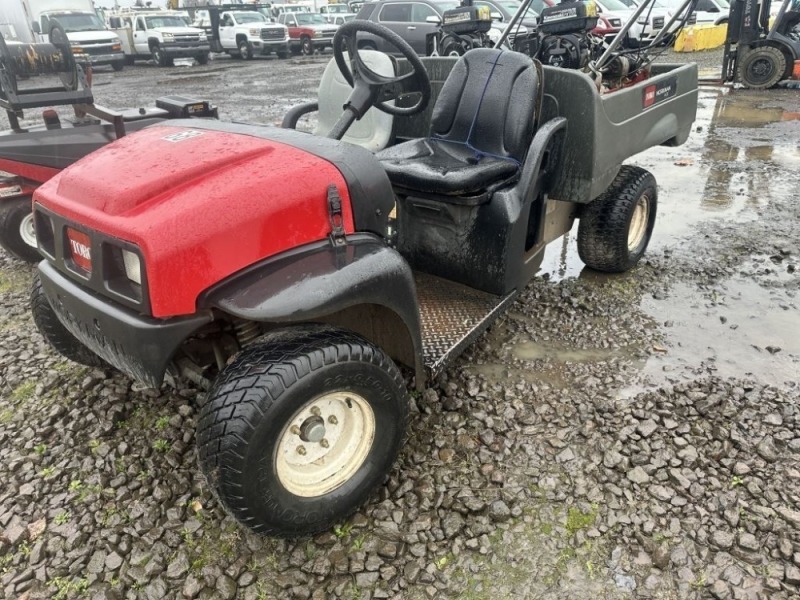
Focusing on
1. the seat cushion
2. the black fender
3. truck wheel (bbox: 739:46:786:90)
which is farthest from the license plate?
truck wheel (bbox: 739:46:786:90)

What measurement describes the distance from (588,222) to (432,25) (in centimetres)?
1064

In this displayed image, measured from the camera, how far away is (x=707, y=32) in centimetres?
1509

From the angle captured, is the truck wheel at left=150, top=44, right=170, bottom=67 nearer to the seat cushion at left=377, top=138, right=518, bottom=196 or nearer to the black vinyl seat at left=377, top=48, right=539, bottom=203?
the black vinyl seat at left=377, top=48, right=539, bottom=203

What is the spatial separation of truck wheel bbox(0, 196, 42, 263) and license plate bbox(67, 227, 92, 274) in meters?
2.59

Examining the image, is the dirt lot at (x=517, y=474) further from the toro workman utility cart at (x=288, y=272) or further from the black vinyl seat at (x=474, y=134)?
the black vinyl seat at (x=474, y=134)

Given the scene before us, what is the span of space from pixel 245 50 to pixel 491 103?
1972 cm

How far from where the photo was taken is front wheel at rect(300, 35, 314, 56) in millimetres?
20547

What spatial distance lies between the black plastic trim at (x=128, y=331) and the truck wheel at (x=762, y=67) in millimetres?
11056

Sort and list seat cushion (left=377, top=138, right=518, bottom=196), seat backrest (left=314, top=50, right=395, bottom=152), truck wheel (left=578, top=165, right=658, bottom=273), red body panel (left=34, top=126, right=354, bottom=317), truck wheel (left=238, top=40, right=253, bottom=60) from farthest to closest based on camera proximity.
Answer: truck wheel (left=238, top=40, right=253, bottom=60)
seat backrest (left=314, top=50, right=395, bottom=152)
truck wheel (left=578, top=165, right=658, bottom=273)
seat cushion (left=377, top=138, right=518, bottom=196)
red body panel (left=34, top=126, right=354, bottom=317)

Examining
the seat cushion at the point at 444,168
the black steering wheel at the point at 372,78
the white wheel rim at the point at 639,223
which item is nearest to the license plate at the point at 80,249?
the black steering wheel at the point at 372,78

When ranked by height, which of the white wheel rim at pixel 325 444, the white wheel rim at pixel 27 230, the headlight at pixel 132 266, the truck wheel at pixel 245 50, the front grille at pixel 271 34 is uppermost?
the front grille at pixel 271 34

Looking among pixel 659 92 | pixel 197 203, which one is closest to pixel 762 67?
pixel 659 92

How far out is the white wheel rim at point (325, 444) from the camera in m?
1.97

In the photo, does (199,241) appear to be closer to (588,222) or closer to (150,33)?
(588,222)
